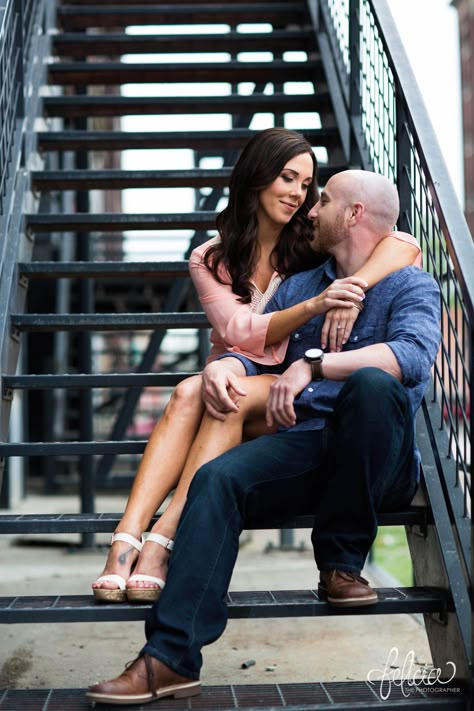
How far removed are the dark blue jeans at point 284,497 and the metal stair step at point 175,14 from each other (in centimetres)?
381

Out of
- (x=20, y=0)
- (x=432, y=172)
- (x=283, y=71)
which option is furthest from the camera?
(x=283, y=71)

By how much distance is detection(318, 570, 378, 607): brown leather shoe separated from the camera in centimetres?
239

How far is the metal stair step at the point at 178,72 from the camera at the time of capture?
5098mm

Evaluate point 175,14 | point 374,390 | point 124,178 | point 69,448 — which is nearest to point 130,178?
point 124,178

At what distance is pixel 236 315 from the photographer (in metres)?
2.79

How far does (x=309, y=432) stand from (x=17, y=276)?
164 centimetres

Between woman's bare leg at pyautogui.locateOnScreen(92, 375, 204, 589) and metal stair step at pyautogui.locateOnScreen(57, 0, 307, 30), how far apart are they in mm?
3639

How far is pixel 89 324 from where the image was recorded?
3.69 meters

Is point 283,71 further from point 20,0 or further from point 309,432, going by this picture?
point 309,432

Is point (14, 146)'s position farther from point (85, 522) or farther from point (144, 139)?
point (85, 522)

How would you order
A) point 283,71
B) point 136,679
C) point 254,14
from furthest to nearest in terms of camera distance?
point 254,14 < point 283,71 < point 136,679

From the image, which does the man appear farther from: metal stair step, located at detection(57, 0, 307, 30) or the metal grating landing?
metal stair step, located at detection(57, 0, 307, 30)

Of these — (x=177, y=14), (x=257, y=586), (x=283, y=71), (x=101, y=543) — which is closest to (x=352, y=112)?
(x=283, y=71)

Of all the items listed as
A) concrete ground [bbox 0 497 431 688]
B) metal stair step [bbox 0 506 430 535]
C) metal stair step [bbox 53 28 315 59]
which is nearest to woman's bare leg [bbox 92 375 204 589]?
metal stair step [bbox 0 506 430 535]
